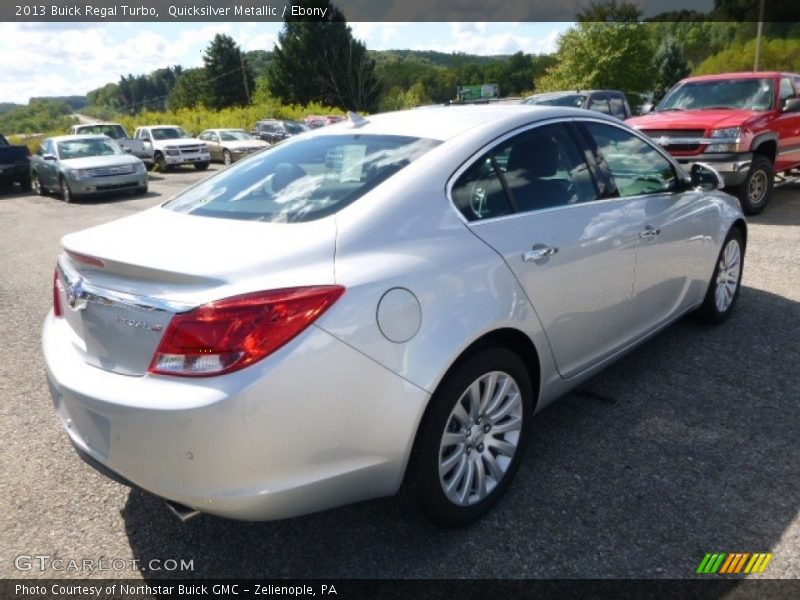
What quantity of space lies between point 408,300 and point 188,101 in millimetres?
89265

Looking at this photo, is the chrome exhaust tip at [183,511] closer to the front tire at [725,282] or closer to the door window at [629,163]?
the door window at [629,163]

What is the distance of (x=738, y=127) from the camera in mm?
8547

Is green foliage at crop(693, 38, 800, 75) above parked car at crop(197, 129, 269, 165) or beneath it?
above

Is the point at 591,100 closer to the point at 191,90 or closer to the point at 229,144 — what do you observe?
the point at 229,144

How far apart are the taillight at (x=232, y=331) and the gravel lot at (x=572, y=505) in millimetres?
977

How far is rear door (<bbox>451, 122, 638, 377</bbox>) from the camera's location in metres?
2.74

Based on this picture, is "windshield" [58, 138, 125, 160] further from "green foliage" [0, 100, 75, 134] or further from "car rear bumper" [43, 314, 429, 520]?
"green foliage" [0, 100, 75, 134]

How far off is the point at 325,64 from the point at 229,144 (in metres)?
34.4

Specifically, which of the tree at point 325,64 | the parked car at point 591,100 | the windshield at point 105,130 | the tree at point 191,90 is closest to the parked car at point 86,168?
the windshield at point 105,130

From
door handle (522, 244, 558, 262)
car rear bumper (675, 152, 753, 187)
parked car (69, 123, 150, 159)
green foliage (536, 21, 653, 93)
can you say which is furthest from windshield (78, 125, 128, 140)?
green foliage (536, 21, 653, 93)

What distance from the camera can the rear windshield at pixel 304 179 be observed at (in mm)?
2571

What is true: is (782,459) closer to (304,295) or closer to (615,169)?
(615,169)

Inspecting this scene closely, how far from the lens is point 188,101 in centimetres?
8325

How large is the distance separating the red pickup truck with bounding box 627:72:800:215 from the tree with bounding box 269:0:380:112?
154 ft
